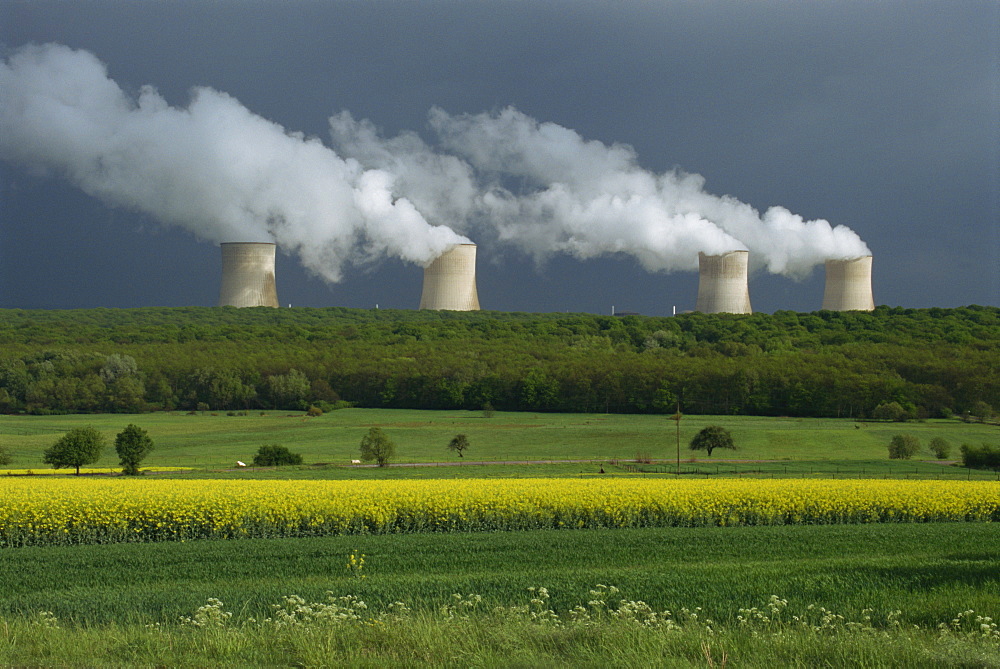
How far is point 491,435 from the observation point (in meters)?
48.2

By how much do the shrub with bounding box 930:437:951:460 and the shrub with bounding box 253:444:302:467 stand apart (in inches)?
1038

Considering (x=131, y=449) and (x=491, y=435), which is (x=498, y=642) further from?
(x=491, y=435)

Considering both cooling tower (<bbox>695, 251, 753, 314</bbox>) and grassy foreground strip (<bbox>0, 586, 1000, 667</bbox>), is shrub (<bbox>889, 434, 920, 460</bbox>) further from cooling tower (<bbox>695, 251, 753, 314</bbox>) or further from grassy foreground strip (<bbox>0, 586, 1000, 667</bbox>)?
grassy foreground strip (<bbox>0, 586, 1000, 667</bbox>)

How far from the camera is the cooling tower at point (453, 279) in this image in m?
55.2

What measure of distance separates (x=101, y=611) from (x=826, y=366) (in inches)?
2337

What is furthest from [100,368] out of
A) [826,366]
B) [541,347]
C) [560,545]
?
[560,545]

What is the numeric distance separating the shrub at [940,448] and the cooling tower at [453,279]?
2557cm

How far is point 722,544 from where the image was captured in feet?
44.8

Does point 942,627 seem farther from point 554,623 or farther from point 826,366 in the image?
point 826,366

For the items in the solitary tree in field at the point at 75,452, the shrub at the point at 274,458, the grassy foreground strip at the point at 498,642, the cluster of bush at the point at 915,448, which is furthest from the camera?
the cluster of bush at the point at 915,448

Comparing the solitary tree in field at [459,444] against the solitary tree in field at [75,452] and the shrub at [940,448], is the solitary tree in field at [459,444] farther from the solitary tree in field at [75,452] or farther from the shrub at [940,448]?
the shrub at [940,448]

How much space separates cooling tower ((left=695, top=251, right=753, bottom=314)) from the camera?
56.0m

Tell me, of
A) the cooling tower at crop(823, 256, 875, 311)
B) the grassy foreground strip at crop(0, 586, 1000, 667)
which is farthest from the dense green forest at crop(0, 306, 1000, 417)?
the grassy foreground strip at crop(0, 586, 1000, 667)

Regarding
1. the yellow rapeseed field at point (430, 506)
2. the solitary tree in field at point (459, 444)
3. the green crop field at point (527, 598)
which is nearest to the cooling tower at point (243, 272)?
the solitary tree in field at point (459, 444)
